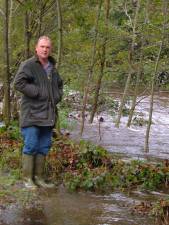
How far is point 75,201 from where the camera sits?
6.80m

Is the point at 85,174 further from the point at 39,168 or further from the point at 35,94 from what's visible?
the point at 35,94

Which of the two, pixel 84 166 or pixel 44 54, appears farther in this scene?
pixel 84 166

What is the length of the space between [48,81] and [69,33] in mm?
8581

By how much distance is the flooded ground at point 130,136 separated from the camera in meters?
11.9

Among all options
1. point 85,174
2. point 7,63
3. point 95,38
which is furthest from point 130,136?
point 85,174

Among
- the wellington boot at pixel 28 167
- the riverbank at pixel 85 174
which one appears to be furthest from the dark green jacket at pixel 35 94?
the riverbank at pixel 85 174

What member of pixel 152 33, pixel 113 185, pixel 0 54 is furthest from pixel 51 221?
pixel 0 54

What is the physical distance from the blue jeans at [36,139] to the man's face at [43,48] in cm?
100

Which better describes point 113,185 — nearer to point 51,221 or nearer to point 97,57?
point 51,221

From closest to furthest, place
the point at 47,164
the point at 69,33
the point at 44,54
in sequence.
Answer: the point at 44,54, the point at 47,164, the point at 69,33

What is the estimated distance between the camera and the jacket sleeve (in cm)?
712

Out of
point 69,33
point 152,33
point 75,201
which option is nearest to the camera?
point 75,201

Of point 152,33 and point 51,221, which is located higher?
point 152,33

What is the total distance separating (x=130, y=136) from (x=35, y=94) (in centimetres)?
791
